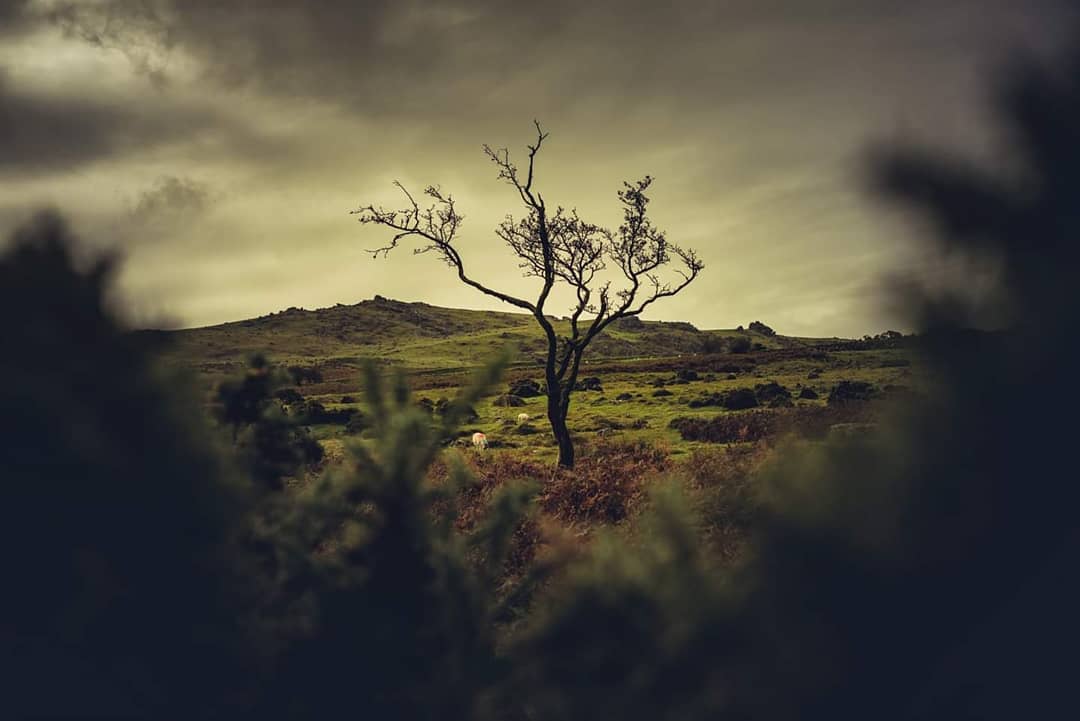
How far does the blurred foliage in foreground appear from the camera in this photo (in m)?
1.86

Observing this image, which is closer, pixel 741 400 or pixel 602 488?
pixel 602 488

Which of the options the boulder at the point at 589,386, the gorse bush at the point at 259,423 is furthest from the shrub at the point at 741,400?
the gorse bush at the point at 259,423

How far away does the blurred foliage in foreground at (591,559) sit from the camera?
1.86 meters

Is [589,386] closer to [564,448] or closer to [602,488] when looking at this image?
[564,448]

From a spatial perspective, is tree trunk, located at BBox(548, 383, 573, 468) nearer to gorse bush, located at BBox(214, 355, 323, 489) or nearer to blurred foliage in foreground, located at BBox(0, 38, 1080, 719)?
gorse bush, located at BBox(214, 355, 323, 489)

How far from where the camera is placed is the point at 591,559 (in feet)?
8.28

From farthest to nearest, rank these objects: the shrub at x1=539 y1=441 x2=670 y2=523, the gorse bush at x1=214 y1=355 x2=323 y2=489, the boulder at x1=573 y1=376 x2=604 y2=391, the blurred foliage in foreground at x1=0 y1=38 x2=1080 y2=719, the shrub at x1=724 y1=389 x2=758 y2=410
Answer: the boulder at x1=573 y1=376 x2=604 y2=391 → the shrub at x1=724 y1=389 x2=758 y2=410 → the shrub at x1=539 y1=441 x2=670 y2=523 → the gorse bush at x1=214 y1=355 x2=323 y2=489 → the blurred foliage in foreground at x1=0 y1=38 x2=1080 y2=719

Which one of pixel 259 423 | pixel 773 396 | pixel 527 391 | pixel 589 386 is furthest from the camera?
pixel 589 386

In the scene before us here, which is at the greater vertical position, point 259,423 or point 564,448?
point 259,423

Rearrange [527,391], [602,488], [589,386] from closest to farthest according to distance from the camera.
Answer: [602,488], [527,391], [589,386]

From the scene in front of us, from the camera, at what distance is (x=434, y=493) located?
2.70 metres

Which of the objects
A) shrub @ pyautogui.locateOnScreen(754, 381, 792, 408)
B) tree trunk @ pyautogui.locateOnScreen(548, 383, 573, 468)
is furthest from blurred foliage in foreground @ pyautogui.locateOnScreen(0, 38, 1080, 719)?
shrub @ pyautogui.locateOnScreen(754, 381, 792, 408)

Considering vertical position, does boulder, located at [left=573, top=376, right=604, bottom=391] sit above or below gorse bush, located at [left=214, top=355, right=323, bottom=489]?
below

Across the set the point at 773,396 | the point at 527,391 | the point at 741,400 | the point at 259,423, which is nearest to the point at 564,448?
the point at 741,400
